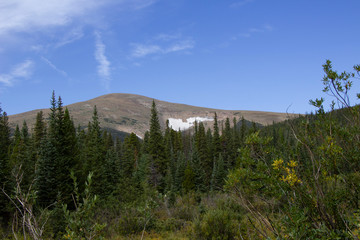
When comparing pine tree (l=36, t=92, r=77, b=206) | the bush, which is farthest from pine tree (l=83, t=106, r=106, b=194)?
the bush

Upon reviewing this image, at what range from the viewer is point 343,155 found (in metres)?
3.65

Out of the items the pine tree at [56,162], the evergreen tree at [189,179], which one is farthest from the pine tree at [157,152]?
the pine tree at [56,162]

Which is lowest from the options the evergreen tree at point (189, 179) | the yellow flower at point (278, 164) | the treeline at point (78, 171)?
the evergreen tree at point (189, 179)

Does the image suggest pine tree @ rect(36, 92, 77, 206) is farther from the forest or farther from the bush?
the bush

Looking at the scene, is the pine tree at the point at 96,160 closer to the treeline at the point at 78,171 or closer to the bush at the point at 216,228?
the treeline at the point at 78,171

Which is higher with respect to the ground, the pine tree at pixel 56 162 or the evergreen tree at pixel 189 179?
the pine tree at pixel 56 162

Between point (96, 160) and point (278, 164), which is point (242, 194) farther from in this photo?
point (96, 160)

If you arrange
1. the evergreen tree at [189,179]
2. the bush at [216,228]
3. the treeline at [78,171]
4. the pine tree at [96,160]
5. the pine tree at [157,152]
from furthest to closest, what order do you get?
the pine tree at [157,152]
the evergreen tree at [189,179]
the pine tree at [96,160]
the treeline at [78,171]
the bush at [216,228]

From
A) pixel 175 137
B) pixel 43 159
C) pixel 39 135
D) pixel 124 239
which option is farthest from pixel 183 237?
pixel 175 137

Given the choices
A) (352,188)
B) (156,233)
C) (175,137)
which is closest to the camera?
(352,188)

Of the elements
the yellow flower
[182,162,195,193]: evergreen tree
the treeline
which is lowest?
[182,162,195,193]: evergreen tree

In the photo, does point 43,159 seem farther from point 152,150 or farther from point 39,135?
point 39,135

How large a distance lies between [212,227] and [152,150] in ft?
109

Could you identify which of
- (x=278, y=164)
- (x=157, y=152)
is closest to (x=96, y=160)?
(x=157, y=152)
